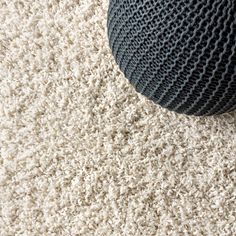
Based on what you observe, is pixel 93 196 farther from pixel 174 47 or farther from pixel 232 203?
pixel 174 47

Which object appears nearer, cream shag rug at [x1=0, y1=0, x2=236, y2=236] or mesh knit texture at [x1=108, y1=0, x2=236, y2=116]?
mesh knit texture at [x1=108, y1=0, x2=236, y2=116]

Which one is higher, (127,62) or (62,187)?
(127,62)

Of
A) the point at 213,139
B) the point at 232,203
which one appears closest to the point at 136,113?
the point at 213,139

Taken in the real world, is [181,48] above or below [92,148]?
above

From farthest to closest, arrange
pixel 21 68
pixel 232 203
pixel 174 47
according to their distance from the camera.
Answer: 1. pixel 21 68
2. pixel 232 203
3. pixel 174 47

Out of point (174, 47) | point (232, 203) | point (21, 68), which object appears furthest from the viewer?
point (21, 68)
